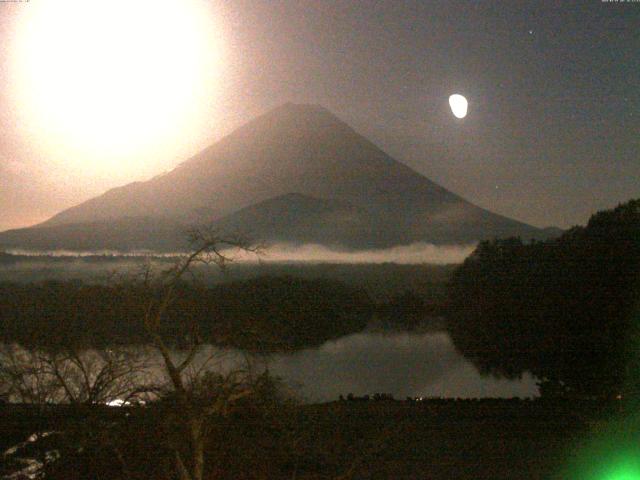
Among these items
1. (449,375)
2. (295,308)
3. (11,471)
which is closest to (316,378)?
(295,308)

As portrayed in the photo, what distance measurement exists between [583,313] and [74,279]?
33.0 feet

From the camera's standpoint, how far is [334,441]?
780 cm

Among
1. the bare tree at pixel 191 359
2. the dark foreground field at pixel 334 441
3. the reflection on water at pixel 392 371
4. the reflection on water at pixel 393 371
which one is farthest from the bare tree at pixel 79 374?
the reflection on water at pixel 393 371

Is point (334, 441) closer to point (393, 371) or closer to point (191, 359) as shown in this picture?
point (191, 359)

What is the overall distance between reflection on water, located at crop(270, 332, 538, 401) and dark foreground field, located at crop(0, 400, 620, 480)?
4187mm

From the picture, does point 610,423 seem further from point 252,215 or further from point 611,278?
point 252,215

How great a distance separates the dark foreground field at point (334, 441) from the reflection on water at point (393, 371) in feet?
13.7

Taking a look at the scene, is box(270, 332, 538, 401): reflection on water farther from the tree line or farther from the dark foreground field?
the dark foreground field

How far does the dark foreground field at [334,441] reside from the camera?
5.30 m

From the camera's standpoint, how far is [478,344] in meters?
19.0

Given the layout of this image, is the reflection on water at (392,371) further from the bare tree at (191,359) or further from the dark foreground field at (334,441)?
the bare tree at (191,359)

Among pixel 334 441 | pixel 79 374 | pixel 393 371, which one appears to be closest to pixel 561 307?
pixel 393 371

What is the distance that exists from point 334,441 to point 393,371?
10.1 m

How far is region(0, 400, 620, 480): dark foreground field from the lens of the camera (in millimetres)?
5305
